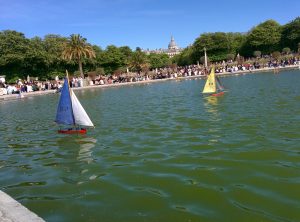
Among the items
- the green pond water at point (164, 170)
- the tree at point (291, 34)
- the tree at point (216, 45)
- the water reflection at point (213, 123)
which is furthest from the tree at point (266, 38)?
the green pond water at point (164, 170)

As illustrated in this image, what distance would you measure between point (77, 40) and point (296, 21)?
59.5 m

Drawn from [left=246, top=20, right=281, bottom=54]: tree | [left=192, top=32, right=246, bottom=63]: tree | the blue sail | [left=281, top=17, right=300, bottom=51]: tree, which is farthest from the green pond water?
[left=192, top=32, right=246, bottom=63]: tree

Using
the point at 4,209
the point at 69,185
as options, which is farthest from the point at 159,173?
the point at 4,209

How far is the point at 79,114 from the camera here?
16.4 m

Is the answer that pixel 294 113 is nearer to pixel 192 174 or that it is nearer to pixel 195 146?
pixel 195 146

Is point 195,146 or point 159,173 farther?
point 195,146

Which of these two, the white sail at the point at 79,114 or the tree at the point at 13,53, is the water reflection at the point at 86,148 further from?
the tree at the point at 13,53

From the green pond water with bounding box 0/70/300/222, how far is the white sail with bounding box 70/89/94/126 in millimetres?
575

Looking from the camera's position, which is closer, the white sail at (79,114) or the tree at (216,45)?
the white sail at (79,114)

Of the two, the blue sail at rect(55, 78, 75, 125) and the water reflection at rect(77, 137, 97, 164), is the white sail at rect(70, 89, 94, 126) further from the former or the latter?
the water reflection at rect(77, 137, 97, 164)

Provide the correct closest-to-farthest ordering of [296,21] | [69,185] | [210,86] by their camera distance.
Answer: [69,185] < [210,86] < [296,21]

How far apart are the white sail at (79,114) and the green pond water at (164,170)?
575 millimetres

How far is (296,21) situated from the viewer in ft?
332

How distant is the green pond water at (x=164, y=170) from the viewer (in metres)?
7.34
